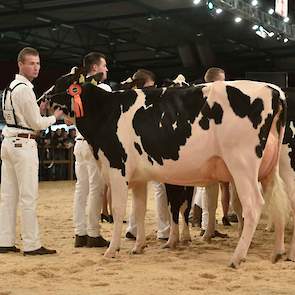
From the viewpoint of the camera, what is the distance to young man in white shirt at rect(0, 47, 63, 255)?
18.3 ft

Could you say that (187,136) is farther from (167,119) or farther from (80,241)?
(80,241)

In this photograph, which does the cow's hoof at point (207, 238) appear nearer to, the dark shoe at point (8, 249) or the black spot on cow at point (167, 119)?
the black spot on cow at point (167, 119)

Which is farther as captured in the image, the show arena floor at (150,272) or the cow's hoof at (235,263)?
the cow's hoof at (235,263)

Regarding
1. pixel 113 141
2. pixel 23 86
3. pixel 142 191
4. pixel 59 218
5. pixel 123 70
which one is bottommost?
pixel 59 218

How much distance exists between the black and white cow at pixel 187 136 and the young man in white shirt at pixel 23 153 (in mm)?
376

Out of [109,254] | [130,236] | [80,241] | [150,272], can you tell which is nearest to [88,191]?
[80,241]

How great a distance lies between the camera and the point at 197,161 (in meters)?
5.22

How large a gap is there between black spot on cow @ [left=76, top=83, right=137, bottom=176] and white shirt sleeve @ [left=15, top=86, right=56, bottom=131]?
1.25 ft

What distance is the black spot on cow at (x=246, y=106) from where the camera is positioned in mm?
5020

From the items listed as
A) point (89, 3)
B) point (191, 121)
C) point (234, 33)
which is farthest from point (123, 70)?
point (191, 121)

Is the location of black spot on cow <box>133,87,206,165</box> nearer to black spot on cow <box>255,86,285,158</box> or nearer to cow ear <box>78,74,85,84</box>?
black spot on cow <box>255,86,285,158</box>

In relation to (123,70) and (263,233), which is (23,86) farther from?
(123,70)

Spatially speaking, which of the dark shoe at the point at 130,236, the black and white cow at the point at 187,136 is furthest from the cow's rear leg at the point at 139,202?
the dark shoe at the point at 130,236

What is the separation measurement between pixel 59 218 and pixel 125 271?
384cm
